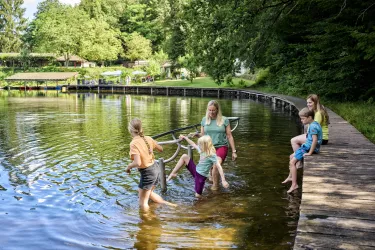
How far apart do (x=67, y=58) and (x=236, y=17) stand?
73587mm

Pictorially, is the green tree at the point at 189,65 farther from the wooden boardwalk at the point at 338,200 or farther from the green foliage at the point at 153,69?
the wooden boardwalk at the point at 338,200

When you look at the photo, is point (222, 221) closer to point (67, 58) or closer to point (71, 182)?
point (71, 182)

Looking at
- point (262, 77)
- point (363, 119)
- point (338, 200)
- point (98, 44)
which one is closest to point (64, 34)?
point (98, 44)

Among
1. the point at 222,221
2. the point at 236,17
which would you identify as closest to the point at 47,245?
the point at 222,221

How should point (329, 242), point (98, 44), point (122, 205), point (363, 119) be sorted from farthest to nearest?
point (98, 44), point (363, 119), point (122, 205), point (329, 242)

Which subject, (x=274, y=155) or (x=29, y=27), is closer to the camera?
(x=274, y=155)

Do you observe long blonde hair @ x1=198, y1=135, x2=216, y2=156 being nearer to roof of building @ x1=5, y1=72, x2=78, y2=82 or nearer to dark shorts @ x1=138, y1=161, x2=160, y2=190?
dark shorts @ x1=138, y1=161, x2=160, y2=190

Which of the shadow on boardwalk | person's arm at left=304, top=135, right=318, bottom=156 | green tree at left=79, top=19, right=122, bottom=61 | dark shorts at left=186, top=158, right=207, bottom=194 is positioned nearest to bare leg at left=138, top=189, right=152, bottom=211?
dark shorts at left=186, top=158, right=207, bottom=194

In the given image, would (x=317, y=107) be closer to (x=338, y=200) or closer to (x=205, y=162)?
(x=205, y=162)

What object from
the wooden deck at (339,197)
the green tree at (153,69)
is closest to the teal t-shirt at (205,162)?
the wooden deck at (339,197)

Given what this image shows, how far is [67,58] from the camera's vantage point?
90.5m

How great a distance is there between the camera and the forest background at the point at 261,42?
1703 centimetres

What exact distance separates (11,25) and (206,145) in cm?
12626

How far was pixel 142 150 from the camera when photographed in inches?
296
